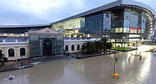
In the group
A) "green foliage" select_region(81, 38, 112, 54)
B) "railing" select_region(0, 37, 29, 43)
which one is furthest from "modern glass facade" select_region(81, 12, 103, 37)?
"railing" select_region(0, 37, 29, 43)

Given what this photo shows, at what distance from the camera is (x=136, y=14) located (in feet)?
150

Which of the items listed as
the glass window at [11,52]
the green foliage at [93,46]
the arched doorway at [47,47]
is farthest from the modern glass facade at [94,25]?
the glass window at [11,52]

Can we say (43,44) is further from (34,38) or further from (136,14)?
(136,14)

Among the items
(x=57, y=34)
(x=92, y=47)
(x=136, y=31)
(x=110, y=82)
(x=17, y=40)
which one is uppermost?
(x=136, y=31)

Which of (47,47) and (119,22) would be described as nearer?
(47,47)

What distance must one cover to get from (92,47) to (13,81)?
16.7 meters

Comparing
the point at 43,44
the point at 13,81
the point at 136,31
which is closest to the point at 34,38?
the point at 43,44

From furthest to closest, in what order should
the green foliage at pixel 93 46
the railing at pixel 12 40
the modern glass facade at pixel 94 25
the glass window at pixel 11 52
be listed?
the modern glass facade at pixel 94 25 → the green foliage at pixel 93 46 → the glass window at pixel 11 52 → the railing at pixel 12 40

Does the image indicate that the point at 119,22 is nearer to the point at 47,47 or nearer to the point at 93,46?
the point at 93,46

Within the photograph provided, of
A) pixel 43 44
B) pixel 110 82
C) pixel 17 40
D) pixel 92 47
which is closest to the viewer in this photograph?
pixel 110 82

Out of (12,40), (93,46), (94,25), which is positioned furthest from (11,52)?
(94,25)

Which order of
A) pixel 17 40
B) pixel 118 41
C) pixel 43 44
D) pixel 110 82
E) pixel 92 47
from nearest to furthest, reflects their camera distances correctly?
pixel 110 82 < pixel 17 40 < pixel 43 44 < pixel 92 47 < pixel 118 41

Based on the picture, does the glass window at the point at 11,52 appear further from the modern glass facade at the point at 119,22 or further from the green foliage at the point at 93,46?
the modern glass facade at the point at 119,22

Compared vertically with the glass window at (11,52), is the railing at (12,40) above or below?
above
